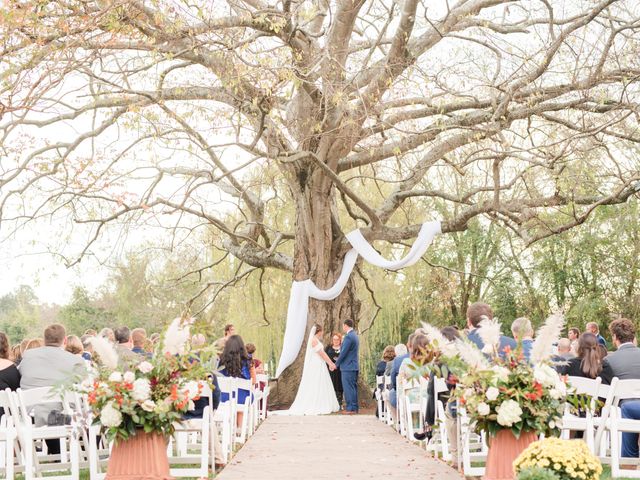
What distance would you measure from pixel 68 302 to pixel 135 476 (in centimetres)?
3496

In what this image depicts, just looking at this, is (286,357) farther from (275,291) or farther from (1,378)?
(1,378)

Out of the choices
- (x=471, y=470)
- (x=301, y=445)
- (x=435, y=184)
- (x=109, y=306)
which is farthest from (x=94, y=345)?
(x=109, y=306)

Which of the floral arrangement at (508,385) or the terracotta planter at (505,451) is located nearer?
the floral arrangement at (508,385)

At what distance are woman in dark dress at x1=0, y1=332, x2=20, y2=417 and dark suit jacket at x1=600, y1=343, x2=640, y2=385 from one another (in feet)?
19.4

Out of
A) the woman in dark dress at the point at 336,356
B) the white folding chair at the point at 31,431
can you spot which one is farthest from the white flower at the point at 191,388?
the woman in dark dress at the point at 336,356

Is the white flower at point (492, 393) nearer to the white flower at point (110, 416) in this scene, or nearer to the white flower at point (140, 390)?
the white flower at point (140, 390)

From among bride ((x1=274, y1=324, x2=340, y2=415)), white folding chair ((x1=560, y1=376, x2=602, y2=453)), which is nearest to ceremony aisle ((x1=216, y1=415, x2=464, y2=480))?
white folding chair ((x1=560, y1=376, x2=602, y2=453))

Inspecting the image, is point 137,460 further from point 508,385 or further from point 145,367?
point 508,385

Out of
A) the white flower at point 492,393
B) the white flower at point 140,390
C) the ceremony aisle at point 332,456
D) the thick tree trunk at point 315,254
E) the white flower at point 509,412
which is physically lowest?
the ceremony aisle at point 332,456

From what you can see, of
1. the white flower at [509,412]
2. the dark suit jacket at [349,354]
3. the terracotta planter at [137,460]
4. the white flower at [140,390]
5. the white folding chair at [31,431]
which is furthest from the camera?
the dark suit jacket at [349,354]

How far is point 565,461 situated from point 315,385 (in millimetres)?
13820

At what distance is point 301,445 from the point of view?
12297 millimetres

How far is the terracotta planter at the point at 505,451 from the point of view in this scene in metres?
7.18

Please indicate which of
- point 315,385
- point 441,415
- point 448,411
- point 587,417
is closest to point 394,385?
point 441,415
